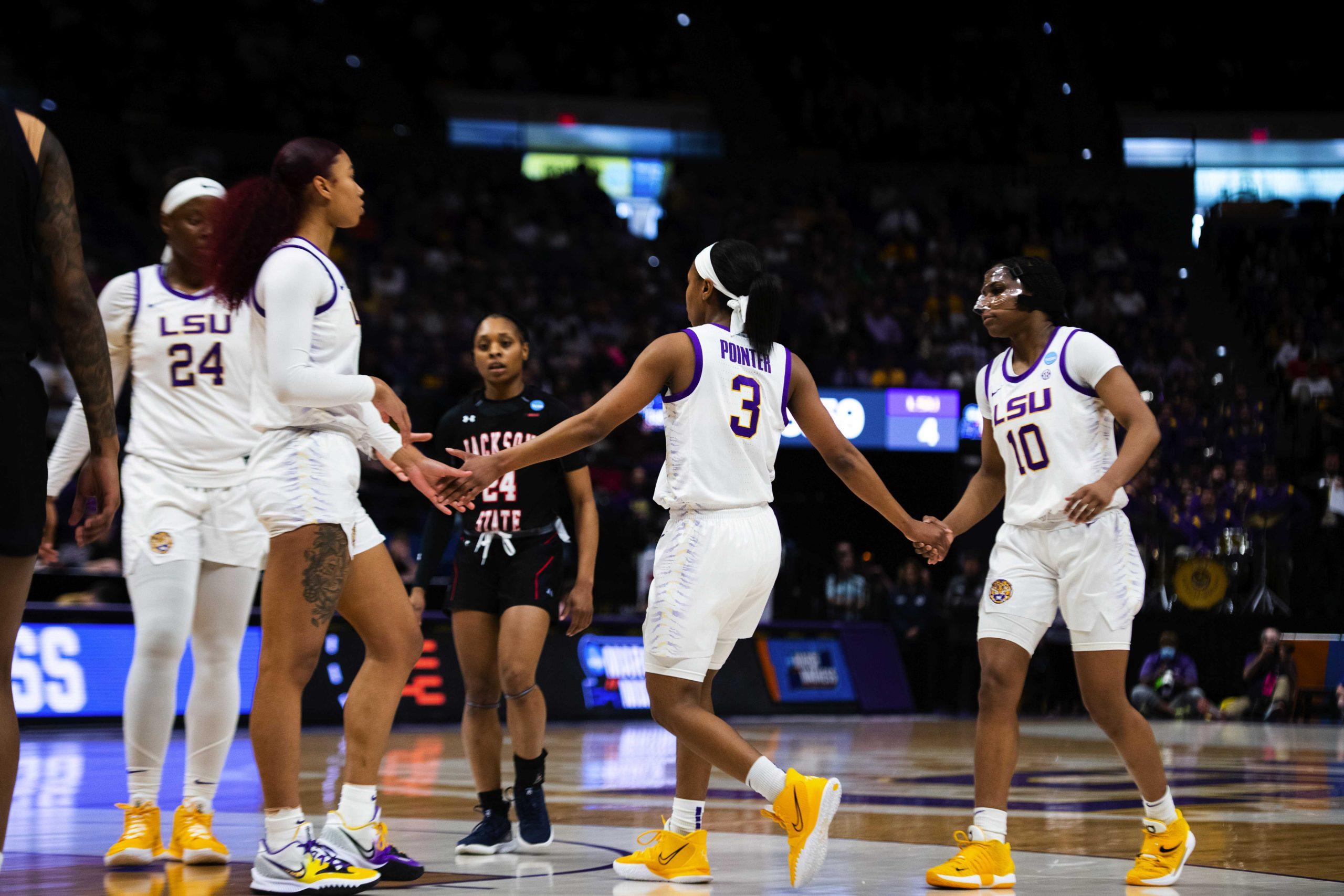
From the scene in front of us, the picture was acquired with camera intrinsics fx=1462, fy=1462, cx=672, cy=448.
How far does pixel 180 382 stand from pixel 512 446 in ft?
4.43

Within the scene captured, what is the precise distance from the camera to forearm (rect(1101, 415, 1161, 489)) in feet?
16.7

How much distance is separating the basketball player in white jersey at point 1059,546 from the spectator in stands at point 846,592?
43.3 ft

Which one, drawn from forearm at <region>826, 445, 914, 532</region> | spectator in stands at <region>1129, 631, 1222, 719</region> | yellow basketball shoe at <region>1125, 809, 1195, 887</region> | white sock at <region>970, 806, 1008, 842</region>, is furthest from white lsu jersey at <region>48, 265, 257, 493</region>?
spectator in stands at <region>1129, 631, 1222, 719</region>

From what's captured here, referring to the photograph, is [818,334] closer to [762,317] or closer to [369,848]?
[762,317]

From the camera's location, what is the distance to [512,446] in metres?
6.05

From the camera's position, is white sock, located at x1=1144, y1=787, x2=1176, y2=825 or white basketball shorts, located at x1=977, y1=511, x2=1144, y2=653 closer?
white sock, located at x1=1144, y1=787, x2=1176, y2=825

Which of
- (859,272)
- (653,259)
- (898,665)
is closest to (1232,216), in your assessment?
(859,272)

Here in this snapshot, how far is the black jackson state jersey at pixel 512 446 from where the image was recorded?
612 centimetres

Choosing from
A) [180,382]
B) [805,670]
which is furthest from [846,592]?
[180,382]

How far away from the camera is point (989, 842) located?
16.3 feet

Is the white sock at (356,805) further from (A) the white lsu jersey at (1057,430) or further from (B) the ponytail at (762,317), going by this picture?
(A) the white lsu jersey at (1057,430)

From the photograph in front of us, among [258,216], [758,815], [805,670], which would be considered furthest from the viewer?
[805,670]

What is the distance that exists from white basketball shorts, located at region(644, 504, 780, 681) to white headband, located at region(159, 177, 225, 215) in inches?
85.6

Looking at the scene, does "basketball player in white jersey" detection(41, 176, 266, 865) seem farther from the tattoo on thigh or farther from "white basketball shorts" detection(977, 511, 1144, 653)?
"white basketball shorts" detection(977, 511, 1144, 653)
